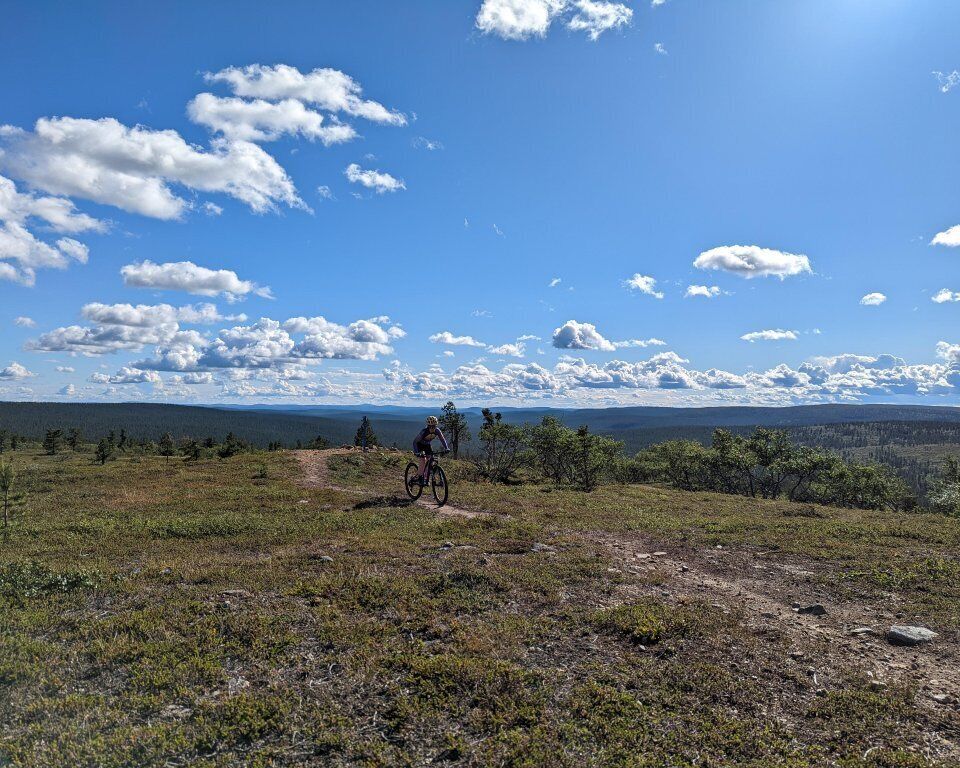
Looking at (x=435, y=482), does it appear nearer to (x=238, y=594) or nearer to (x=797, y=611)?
(x=238, y=594)

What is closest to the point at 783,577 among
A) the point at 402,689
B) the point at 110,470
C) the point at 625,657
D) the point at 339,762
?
the point at 625,657

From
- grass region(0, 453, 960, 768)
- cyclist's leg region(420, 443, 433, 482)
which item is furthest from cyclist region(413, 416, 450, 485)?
grass region(0, 453, 960, 768)

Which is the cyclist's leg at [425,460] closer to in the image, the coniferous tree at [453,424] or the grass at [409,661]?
the grass at [409,661]

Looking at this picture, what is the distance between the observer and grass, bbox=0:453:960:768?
529 centimetres

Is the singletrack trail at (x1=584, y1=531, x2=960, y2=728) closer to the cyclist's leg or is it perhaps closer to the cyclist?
the cyclist

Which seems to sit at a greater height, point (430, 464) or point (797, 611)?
point (430, 464)

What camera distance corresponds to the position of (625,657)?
7199mm

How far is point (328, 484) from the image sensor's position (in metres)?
27.5

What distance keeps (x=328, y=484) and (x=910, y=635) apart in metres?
24.8

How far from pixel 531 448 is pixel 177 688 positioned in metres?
57.4

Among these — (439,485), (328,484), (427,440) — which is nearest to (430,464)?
(439,485)

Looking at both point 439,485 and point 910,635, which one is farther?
point 439,485

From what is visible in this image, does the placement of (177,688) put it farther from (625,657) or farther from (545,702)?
(625,657)

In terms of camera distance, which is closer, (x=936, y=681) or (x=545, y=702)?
(x=545, y=702)
